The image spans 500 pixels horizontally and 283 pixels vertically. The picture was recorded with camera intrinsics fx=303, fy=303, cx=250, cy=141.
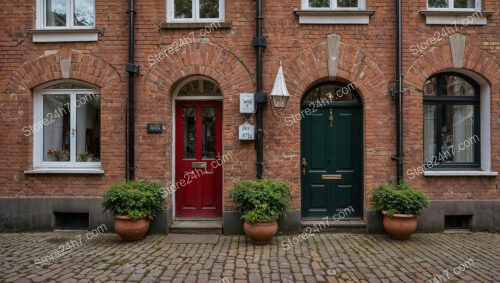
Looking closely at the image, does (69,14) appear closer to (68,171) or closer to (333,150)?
(68,171)

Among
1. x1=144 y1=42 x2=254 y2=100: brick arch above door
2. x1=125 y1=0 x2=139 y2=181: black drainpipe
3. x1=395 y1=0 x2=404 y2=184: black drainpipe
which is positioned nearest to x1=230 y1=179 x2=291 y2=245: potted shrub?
x1=144 y1=42 x2=254 y2=100: brick arch above door

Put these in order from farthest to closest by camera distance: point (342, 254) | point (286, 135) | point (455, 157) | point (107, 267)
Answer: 1. point (455, 157)
2. point (286, 135)
3. point (342, 254)
4. point (107, 267)

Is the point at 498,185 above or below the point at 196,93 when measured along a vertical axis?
below

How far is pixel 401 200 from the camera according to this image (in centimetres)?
587

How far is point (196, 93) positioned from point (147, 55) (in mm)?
1320

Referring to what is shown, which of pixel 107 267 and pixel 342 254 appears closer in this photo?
pixel 107 267

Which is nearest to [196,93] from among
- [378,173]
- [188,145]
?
[188,145]

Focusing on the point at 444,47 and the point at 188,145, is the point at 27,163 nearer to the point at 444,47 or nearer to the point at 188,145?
the point at 188,145

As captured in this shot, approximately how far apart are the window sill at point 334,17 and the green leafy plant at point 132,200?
190 inches

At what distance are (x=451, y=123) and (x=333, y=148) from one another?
9.33ft

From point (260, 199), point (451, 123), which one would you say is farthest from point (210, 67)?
point (451, 123)

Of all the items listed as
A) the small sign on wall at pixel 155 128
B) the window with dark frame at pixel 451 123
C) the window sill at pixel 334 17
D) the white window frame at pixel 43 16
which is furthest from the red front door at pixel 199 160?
the window with dark frame at pixel 451 123

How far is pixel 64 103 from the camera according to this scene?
7004mm

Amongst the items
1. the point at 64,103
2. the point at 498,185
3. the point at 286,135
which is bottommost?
the point at 498,185
